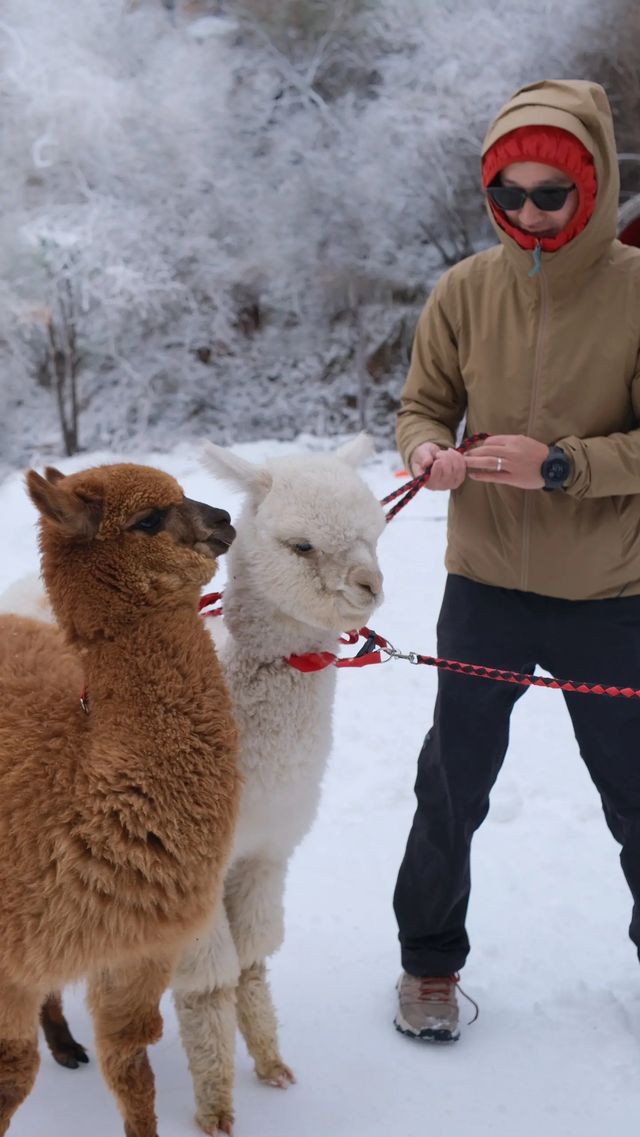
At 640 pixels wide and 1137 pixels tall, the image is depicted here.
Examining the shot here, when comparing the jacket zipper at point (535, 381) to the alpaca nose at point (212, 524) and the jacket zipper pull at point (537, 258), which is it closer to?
the jacket zipper pull at point (537, 258)

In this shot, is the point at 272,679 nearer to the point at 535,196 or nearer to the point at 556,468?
the point at 556,468

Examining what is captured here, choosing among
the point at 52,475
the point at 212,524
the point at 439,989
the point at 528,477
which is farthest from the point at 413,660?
the point at 439,989

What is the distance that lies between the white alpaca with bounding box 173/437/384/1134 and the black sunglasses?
0.55 meters

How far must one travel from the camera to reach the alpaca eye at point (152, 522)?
1424mm

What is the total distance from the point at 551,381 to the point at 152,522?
2.95 feet

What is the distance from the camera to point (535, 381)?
1.86 meters

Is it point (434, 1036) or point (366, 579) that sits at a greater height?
point (366, 579)

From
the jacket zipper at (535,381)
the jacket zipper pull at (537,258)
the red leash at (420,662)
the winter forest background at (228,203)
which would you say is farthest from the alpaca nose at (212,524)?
the winter forest background at (228,203)

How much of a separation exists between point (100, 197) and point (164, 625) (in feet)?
37.2

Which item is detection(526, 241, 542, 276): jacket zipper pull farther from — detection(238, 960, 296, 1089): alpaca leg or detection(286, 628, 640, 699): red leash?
detection(238, 960, 296, 1089): alpaca leg

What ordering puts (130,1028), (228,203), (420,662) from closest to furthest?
(130,1028)
(420,662)
(228,203)

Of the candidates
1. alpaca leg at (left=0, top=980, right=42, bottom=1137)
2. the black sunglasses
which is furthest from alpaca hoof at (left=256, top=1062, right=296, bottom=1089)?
the black sunglasses

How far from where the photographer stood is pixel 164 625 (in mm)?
1443

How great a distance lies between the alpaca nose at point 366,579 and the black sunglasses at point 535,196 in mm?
789
